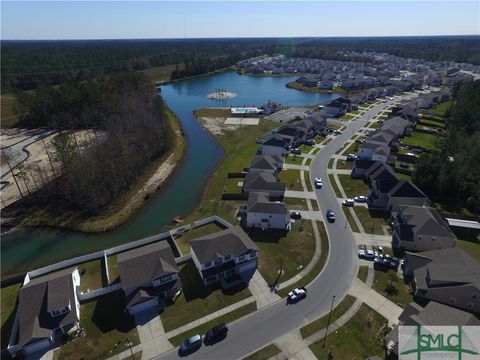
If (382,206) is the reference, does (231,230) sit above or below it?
above

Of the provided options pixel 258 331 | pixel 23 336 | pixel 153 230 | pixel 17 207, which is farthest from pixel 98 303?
pixel 17 207

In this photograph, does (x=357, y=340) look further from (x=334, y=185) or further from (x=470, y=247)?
(x=334, y=185)

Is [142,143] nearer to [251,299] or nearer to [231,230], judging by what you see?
[231,230]

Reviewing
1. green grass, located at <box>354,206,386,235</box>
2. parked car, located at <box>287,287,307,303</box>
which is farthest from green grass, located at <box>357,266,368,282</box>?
green grass, located at <box>354,206,386,235</box>

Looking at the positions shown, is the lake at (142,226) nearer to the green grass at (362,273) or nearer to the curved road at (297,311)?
the curved road at (297,311)

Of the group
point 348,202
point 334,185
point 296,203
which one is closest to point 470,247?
point 348,202

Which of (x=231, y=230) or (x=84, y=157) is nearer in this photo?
(x=231, y=230)
